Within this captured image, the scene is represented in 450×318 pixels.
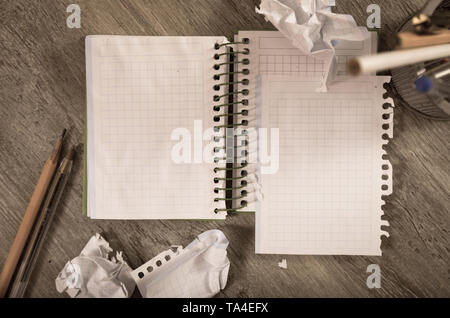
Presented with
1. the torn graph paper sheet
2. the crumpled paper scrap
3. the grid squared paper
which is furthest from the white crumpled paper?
the crumpled paper scrap

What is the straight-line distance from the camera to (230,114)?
0.67 metres

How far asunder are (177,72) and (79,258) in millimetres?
434

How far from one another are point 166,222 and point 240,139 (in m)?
0.24

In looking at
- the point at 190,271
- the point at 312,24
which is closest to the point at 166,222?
the point at 190,271

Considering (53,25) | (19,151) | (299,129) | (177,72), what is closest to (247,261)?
(299,129)

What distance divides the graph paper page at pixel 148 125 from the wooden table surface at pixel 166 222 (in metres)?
0.03

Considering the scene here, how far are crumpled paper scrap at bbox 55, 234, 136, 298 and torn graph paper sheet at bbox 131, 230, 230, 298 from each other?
28 mm

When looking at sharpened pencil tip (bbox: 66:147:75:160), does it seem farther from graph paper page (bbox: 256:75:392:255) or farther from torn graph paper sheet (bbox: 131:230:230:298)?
graph paper page (bbox: 256:75:392:255)

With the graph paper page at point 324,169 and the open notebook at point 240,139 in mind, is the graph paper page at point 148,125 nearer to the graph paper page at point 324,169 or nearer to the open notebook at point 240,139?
the open notebook at point 240,139

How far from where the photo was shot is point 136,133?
700mm

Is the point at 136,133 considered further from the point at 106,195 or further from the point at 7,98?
the point at 7,98

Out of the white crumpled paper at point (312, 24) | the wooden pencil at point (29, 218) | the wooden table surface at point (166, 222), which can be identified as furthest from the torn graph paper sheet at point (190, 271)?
the white crumpled paper at point (312, 24)

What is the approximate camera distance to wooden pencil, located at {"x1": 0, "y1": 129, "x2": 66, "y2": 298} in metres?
0.69

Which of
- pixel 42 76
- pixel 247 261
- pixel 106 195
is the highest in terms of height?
pixel 42 76
